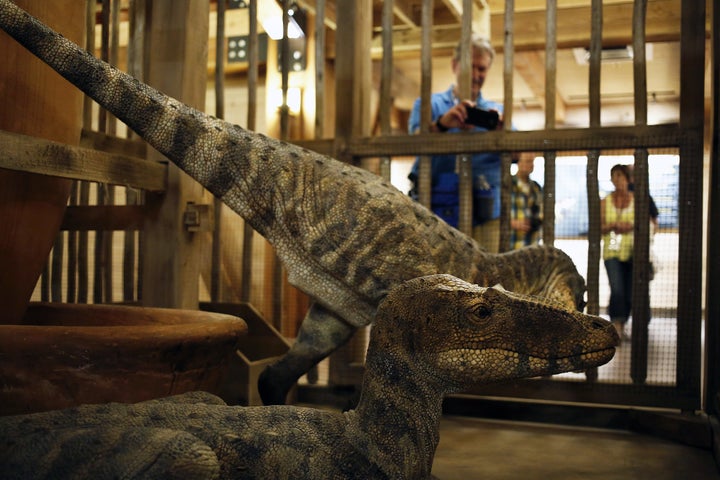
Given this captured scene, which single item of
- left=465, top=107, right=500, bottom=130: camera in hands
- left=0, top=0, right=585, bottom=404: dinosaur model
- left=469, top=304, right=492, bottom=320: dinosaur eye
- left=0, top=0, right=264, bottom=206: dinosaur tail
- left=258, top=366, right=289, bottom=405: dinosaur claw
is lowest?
left=258, top=366, right=289, bottom=405: dinosaur claw

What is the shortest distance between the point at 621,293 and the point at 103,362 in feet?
8.53

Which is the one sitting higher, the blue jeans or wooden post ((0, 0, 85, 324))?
wooden post ((0, 0, 85, 324))

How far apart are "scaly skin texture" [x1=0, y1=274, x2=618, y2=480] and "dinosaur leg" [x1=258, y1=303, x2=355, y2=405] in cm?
104

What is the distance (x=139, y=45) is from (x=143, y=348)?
216 centimetres

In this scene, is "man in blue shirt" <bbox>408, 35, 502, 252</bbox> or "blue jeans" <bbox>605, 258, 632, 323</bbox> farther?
"man in blue shirt" <bbox>408, 35, 502, 252</bbox>

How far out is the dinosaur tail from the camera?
216cm

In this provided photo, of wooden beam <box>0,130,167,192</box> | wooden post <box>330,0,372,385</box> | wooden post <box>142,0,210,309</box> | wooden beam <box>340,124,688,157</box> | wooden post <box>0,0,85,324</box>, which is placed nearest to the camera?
wooden beam <box>0,130,167,192</box>

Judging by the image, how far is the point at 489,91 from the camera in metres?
9.85

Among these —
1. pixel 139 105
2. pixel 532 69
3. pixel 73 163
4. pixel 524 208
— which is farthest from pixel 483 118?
pixel 532 69

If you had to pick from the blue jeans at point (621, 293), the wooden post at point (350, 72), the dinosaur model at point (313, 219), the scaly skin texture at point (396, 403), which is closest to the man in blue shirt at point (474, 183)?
the wooden post at point (350, 72)

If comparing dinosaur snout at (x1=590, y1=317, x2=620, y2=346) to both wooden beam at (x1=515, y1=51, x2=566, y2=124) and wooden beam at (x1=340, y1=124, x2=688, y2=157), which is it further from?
wooden beam at (x1=515, y1=51, x2=566, y2=124)

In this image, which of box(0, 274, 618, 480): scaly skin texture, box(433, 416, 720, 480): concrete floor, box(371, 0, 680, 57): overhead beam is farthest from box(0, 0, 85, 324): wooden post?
box(371, 0, 680, 57): overhead beam

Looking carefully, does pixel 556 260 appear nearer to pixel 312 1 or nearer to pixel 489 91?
pixel 312 1

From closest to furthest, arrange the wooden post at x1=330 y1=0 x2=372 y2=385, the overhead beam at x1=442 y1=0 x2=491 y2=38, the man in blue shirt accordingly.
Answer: the man in blue shirt, the wooden post at x1=330 y1=0 x2=372 y2=385, the overhead beam at x1=442 y1=0 x2=491 y2=38
